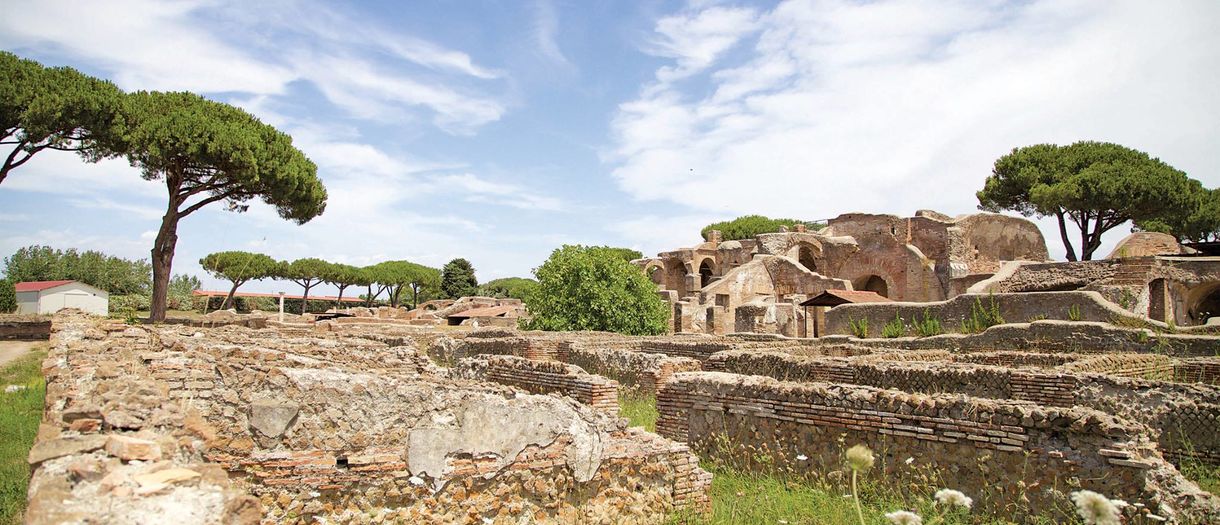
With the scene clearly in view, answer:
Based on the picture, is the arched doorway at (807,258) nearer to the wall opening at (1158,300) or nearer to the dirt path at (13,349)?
the wall opening at (1158,300)

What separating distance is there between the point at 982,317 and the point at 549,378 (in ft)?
33.9

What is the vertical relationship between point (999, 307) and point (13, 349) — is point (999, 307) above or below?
above

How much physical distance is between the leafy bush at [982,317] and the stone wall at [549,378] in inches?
362

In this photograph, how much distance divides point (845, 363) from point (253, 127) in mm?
25435

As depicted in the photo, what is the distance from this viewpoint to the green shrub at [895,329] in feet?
50.3

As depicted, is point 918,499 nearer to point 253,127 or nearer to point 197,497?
point 197,497

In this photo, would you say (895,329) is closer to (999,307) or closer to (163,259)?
(999,307)

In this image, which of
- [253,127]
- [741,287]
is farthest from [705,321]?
[253,127]

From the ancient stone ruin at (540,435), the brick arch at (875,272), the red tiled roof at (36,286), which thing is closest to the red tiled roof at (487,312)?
the brick arch at (875,272)

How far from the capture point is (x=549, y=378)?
26.1 ft

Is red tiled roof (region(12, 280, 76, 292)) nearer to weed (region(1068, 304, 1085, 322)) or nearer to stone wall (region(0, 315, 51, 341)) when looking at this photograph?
stone wall (region(0, 315, 51, 341))

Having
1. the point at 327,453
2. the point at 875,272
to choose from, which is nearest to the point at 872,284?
the point at 875,272

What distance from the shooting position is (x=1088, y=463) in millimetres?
4352

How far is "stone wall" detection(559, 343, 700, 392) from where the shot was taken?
9.98m
